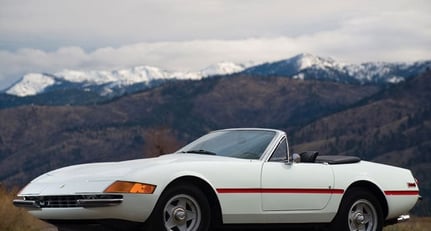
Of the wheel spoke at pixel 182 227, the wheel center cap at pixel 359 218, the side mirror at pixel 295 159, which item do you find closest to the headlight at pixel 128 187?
the wheel spoke at pixel 182 227

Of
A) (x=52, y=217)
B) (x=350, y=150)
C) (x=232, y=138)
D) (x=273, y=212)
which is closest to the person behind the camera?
(x=52, y=217)

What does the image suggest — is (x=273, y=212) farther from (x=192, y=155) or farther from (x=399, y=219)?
(x=399, y=219)

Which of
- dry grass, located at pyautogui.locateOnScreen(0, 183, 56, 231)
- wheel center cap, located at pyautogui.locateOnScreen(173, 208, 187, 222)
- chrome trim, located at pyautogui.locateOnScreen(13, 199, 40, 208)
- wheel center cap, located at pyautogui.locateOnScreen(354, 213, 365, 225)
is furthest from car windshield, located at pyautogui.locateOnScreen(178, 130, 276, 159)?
dry grass, located at pyautogui.locateOnScreen(0, 183, 56, 231)

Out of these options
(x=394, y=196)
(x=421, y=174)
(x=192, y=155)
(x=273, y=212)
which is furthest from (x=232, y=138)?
(x=421, y=174)

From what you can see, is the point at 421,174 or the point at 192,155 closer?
the point at 192,155

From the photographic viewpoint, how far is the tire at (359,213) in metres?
8.38

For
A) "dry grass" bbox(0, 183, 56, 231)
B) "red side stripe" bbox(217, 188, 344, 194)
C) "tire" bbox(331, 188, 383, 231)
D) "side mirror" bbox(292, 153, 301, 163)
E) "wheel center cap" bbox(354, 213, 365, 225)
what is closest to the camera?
"red side stripe" bbox(217, 188, 344, 194)

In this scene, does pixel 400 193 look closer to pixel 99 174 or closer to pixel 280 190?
pixel 280 190

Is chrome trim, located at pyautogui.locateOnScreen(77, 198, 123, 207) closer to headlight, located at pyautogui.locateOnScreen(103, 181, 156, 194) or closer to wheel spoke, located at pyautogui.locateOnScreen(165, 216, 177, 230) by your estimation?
headlight, located at pyautogui.locateOnScreen(103, 181, 156, 194)

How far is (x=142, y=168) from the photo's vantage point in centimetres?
719

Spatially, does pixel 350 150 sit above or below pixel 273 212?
below

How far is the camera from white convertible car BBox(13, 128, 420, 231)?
6988 millimetres

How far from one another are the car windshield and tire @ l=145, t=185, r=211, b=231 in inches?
34.8

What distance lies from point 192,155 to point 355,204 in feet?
6.27
